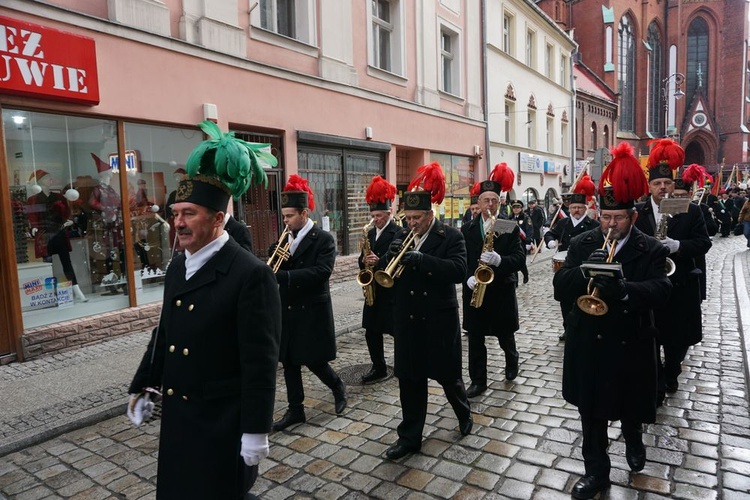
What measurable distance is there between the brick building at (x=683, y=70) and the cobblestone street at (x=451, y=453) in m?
43.8

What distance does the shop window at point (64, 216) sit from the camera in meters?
7.14

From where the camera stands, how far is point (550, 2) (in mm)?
39812

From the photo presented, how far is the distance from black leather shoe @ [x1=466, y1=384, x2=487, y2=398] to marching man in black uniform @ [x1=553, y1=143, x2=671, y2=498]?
1827mm

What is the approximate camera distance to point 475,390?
549 centimetres

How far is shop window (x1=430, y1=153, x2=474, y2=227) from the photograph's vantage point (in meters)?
17.5

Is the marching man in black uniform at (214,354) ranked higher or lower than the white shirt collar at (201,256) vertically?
lower

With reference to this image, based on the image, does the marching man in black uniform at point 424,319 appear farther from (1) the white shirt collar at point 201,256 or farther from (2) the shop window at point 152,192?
(2) the shop window at point 152,192

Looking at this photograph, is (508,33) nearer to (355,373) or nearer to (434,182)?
(434,182)

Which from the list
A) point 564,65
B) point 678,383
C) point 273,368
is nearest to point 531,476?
point 273,368

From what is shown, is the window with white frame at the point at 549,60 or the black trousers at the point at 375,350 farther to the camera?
the window with white frame at the point at 549,60

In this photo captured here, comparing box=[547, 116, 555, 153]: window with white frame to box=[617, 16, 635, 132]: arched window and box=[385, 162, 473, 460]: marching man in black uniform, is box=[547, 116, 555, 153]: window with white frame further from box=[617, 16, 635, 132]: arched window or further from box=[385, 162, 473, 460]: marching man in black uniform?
box=[385, 162, 473, 460]: marching man in black uniform

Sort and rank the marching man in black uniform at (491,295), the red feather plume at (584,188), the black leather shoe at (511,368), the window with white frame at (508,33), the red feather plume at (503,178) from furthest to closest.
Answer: the window with white frame at (508,33) → the red feather plume at (584,188) → the red feather plume at (503,178) → the black leather shoe at (511,368) → the marching man in black uniform at (491,295)

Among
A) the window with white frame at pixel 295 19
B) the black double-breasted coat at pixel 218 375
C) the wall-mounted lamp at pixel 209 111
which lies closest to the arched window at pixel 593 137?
the window with white frame at pixel 295 19

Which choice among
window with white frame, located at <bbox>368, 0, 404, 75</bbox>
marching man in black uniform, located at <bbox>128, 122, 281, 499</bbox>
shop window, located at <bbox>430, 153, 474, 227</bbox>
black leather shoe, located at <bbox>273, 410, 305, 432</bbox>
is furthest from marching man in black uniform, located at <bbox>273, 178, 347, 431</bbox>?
shop window, located at <bbox>430, 153, 474, 227</bbox>
